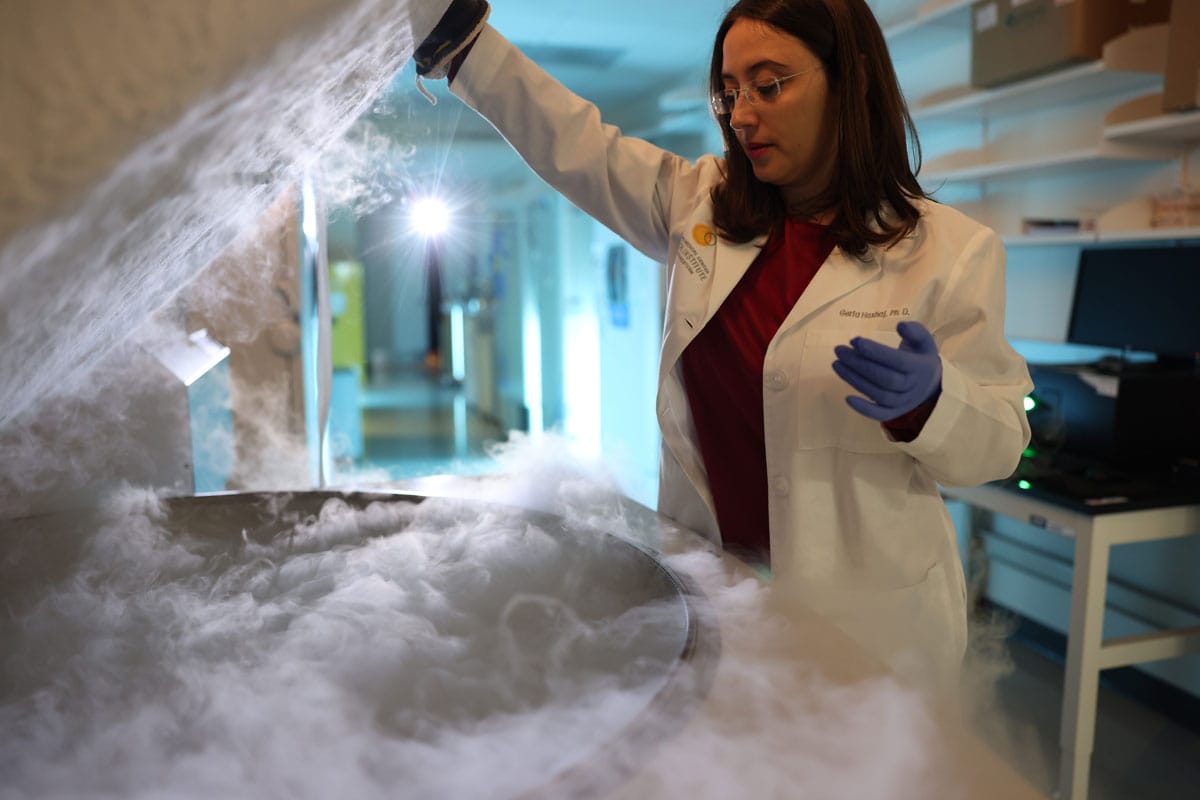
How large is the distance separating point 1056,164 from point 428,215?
2038 millimetres

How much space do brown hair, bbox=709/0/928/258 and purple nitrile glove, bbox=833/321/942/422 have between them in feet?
0.89

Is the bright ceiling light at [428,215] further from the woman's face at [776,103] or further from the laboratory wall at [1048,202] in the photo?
the laboratory wall at [1048,202]

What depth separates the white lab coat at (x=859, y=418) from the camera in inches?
43.3

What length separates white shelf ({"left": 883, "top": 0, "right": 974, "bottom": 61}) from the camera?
9.49 feet

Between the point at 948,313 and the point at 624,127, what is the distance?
556 cm

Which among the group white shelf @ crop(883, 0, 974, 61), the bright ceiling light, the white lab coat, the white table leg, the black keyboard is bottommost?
the white table leg

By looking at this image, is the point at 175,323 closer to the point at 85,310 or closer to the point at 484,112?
the point at 484,112

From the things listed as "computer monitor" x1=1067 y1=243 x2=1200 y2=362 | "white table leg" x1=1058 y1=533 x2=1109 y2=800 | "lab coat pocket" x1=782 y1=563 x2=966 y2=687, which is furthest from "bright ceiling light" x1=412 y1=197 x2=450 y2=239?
"computer monitor" x1=1067 y1=243 x2=1200 y2=362

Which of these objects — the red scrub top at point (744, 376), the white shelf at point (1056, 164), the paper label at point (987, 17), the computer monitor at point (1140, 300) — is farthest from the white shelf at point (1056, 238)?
the red scrub top at point (744, 376)

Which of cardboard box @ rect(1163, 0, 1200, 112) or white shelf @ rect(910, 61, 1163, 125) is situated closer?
cardboard box @ rect(1163, 0, 1200, 112)

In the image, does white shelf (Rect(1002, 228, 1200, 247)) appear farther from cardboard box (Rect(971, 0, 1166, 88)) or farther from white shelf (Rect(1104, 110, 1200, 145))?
cardboard box (Rect(971, 0, 1166, 88))

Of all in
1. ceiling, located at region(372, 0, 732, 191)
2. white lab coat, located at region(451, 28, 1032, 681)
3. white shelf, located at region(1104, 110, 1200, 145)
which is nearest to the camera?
white lab coat, located at region(451, 28, 1032, 681)

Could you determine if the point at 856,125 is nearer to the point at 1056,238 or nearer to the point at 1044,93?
the point at 1056,238

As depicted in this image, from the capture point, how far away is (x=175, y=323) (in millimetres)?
1441
